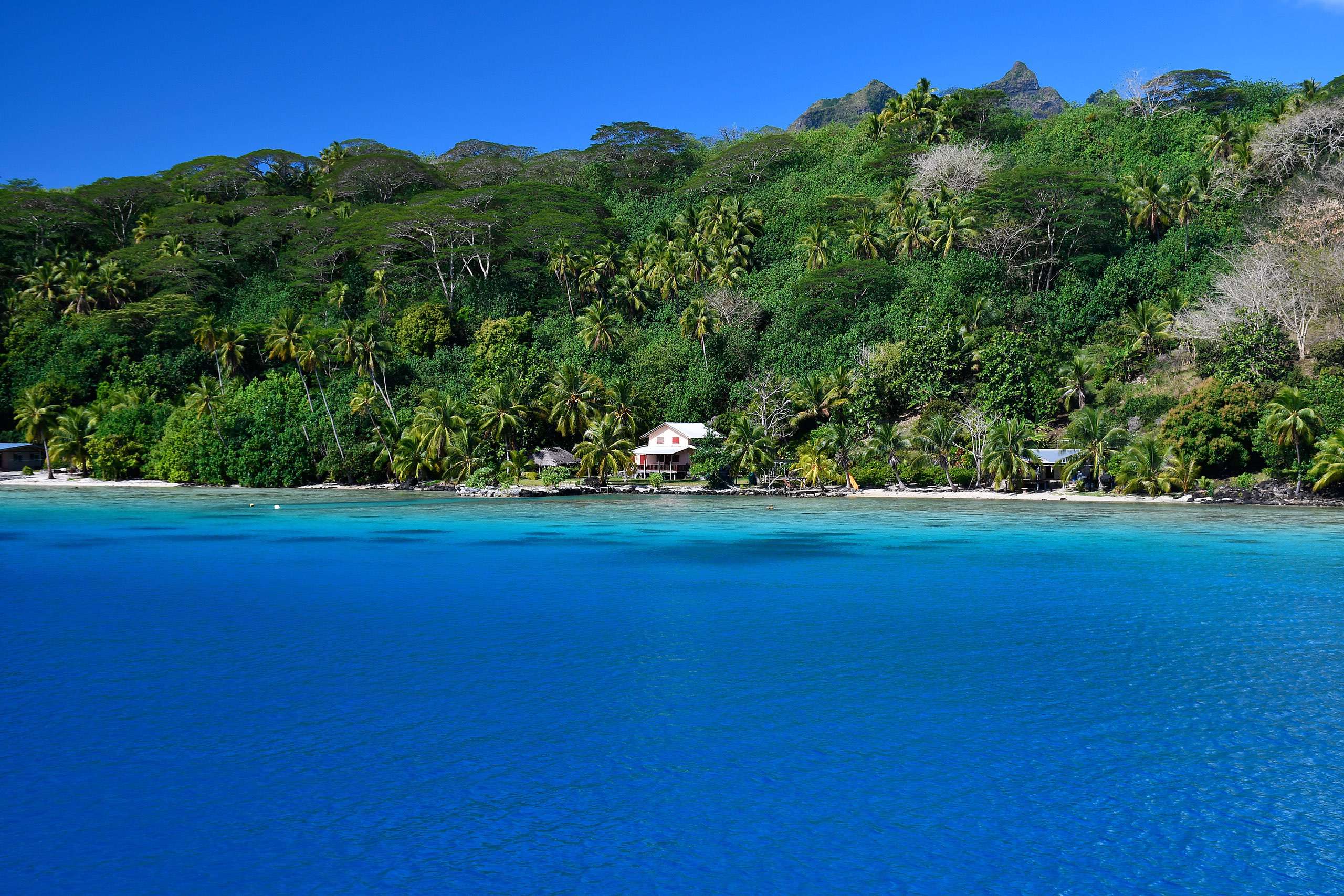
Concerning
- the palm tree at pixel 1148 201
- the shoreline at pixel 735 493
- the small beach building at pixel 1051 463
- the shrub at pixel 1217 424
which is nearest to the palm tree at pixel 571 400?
the shoreline at pixel 735 493

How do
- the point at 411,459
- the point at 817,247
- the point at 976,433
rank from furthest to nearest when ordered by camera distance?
the point at 817,247 < the point at 411,459 < the point at 976,433

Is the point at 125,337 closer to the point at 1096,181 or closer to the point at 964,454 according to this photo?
the point at 964,454

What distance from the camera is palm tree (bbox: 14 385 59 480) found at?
6825 cm

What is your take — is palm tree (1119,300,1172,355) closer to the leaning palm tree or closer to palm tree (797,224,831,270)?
palm tree (797,224,831,270)

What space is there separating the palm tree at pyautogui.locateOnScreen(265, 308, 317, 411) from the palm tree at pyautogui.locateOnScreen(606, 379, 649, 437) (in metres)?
20.9

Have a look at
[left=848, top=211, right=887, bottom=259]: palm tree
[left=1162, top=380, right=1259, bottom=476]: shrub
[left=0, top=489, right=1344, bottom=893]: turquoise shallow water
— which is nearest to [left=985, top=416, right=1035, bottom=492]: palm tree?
[left=1162, top=380, right=1259, bottom=476]: shrub

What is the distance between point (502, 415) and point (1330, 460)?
43.9 m

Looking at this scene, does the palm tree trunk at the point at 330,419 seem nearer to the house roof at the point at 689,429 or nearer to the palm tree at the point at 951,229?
the house roof at the point at 689,429

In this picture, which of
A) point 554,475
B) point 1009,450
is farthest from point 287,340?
point 1009,450

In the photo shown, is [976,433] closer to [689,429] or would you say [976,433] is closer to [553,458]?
[689,429]

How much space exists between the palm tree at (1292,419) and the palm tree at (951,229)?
1087 inches

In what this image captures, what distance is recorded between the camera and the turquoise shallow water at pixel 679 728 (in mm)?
9164

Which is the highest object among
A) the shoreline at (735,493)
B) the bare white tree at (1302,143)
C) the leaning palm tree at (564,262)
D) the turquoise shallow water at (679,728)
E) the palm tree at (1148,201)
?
the bare white tree at (1302,143)

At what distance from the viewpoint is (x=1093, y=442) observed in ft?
160
